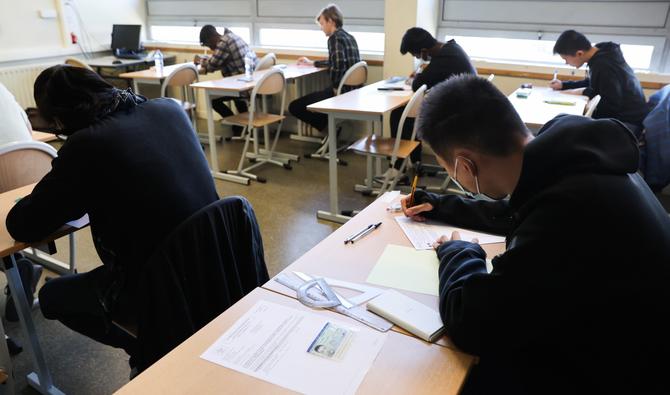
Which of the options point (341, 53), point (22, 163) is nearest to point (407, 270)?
point (22, 163)

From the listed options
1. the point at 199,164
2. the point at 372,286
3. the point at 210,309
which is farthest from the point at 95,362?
the point at 372,286

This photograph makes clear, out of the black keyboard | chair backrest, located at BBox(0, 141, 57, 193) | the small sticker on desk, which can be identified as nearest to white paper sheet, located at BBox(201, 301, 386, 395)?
the small sticker on desk

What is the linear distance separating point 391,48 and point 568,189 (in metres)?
4.01

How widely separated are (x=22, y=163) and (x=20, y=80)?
4141mm

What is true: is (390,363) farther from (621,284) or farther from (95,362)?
(95,362)

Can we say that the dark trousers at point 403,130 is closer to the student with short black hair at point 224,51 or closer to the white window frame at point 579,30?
the white window frame at point 579,30

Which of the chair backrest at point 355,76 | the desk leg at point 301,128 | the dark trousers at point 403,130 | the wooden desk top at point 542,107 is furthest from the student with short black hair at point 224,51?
the wooden desk top at point 542,107

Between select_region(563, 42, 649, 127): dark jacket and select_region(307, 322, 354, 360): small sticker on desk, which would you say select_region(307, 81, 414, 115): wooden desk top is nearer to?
select_region(563, 42, 649, 127): dark jacket

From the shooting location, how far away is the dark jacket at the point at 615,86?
3.25m

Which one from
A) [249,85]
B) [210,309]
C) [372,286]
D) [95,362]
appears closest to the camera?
[372,286]

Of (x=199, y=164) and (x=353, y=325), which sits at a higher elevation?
→ (x=199, y=164)

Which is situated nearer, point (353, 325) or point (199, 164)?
point (353, 325)

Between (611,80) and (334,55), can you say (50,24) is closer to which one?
(334,55)

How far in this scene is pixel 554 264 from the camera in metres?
0.83
